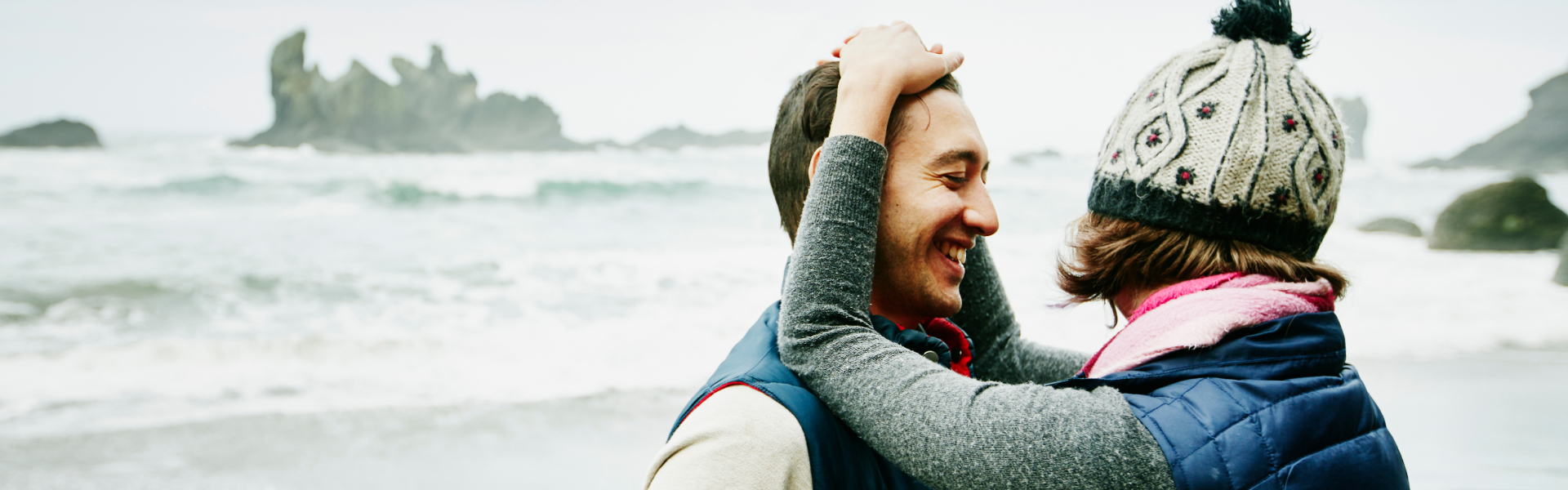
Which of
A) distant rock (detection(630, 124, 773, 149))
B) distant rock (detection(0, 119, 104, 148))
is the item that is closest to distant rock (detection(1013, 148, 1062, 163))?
distant rock (detection(630, 124, 773, 149))

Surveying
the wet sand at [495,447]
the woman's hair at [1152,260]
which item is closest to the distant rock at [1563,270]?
the wet sand at [495,447]

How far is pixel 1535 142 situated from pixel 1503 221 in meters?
40.5

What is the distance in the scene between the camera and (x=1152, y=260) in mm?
1725

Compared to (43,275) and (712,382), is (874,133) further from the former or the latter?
(43,275)

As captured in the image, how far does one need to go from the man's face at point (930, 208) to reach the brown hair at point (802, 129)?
5cm

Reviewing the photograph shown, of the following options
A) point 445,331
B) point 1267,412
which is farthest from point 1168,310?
point 445,331

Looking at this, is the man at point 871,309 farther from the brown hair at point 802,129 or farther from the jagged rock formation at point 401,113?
the jagged rock formation at point 401,113

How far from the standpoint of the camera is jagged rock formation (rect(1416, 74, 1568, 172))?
4375 cm

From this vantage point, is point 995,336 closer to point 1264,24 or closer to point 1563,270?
point 1264,24

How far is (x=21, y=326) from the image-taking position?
9508 mm

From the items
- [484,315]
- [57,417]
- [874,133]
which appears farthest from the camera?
[484,315]

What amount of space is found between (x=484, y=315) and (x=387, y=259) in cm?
483

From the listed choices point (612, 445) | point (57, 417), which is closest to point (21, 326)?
point (57, 417)

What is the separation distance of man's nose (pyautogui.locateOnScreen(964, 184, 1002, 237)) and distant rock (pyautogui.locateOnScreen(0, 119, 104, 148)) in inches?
1373
